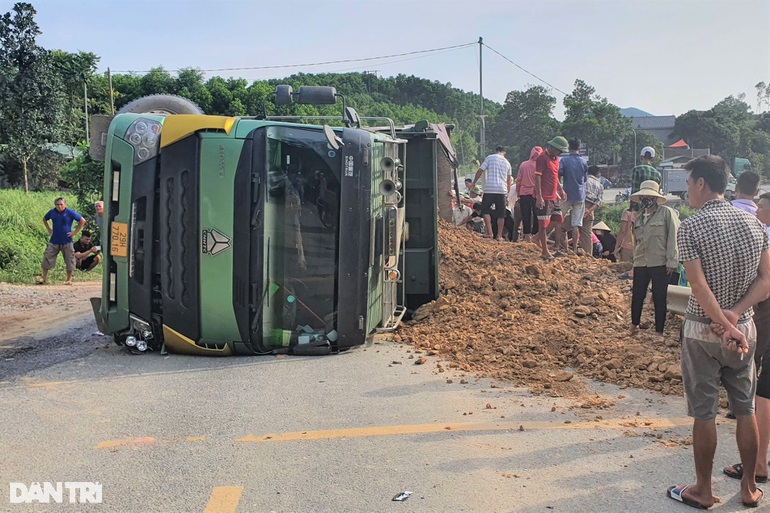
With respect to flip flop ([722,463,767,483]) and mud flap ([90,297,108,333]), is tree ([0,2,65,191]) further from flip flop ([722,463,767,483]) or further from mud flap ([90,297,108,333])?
flip flop ([722,463,767,483])

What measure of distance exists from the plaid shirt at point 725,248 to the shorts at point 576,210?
7.21m

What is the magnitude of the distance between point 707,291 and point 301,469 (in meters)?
2.54

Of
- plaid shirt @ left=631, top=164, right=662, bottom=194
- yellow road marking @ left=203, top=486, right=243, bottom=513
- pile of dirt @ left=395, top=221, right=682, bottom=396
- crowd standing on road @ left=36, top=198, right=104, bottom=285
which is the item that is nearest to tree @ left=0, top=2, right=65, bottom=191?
crowd standing on road @ left=36, top=198, right=104, bottom=285

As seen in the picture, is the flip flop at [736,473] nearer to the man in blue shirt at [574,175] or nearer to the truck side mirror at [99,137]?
the truck side mirror at [99,137]

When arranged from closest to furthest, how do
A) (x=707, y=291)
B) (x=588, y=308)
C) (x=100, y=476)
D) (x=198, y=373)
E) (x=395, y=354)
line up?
1. (x=707, y=291)
2. (x=100, y=476)
3. (x=198, y=373)
4. (x=395, y=354)
5. (x=588, y=308)

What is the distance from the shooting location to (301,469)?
421 cm

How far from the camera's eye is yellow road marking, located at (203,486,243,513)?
371 cm

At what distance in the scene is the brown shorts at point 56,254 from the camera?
45.3 feet

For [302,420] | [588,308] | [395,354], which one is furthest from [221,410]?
[588,308]

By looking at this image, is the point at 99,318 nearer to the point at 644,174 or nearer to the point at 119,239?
the point at 119,239

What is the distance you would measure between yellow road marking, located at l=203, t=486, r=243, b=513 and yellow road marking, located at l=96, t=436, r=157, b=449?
96cm

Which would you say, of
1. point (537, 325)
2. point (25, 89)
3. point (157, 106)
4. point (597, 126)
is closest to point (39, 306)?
point (157, 106)

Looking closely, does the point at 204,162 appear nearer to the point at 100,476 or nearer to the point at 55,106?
the point at 100,476

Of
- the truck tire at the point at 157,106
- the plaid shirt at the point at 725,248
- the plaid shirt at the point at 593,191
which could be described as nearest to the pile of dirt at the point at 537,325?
the plaid shirt at the point at 725,248
